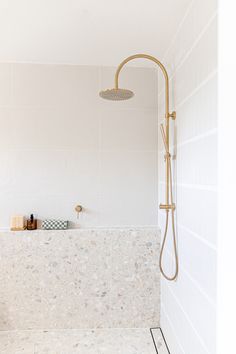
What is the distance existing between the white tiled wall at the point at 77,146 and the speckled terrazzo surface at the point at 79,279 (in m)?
0.15

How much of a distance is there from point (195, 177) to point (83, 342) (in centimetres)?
137

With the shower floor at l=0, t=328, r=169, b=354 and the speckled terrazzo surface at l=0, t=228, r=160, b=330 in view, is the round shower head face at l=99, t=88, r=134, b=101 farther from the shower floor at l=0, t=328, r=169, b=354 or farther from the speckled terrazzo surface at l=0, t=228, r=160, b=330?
the shower floor at l=0, t=328, r=169, b=354

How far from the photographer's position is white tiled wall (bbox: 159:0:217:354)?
1.13m

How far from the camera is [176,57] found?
1.70 meters

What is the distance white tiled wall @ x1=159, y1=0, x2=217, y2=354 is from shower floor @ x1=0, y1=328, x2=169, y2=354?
0.22m

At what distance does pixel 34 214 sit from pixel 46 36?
3.88 feet

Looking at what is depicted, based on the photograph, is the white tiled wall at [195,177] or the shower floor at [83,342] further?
the shower floor at [83,342]

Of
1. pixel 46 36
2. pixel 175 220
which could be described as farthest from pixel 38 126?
pixel 175 220

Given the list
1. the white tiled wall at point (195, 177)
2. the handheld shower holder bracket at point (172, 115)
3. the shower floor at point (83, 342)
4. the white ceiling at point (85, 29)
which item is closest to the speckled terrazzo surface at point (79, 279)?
the shower floor at point (83, 342)

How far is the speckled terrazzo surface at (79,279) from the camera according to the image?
2.07 meters

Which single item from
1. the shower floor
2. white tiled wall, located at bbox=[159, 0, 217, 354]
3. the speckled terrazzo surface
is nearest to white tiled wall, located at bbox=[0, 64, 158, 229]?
the speckled terrazzo surface

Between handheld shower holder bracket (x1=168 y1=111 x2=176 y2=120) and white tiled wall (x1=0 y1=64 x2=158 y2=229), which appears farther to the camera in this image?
white tiled wall (x1=0 y1=64 x2=158 y2=229)

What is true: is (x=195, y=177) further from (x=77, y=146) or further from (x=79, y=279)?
(x=79, y=279)

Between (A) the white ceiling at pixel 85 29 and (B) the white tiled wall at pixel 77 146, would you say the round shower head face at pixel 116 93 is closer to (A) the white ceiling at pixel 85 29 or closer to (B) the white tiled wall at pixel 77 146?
(A) the white ceiling at pixel 85 29
